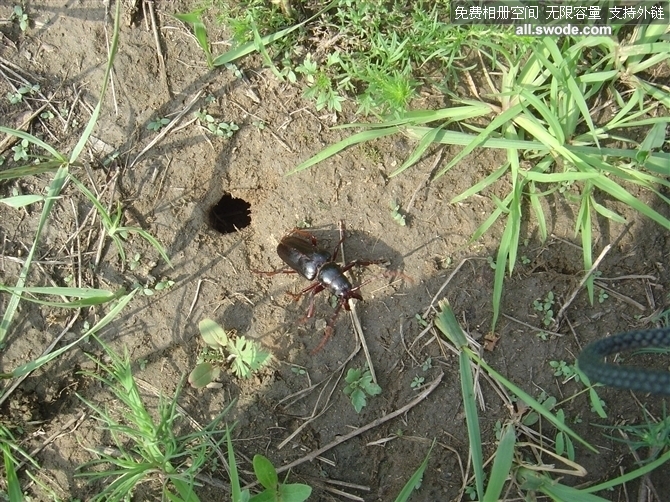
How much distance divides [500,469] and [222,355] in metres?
1.79

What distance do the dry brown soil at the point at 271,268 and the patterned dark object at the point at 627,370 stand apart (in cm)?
112

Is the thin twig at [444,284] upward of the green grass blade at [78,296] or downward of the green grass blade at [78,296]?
downward

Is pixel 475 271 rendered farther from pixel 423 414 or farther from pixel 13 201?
pixel 13 201

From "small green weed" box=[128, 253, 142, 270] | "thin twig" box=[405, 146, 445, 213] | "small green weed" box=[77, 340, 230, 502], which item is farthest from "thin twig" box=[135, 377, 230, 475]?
"thin twig" box=[405, 146, 445, 213]

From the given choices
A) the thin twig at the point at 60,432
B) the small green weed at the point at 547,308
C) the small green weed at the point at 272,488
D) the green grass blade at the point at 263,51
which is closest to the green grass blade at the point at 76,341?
the thin twig at the point at 60,432

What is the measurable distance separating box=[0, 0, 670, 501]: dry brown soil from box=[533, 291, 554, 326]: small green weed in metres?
0.05

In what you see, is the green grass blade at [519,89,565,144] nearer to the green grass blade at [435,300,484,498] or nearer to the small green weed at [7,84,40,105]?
the green grass blade at [435,300,484,498]

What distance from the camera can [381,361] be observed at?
12.0 ft

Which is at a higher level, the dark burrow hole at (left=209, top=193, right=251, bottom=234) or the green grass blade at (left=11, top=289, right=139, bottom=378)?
the dark burrow hole at (left=209, top=193, right=251, bottom=234)

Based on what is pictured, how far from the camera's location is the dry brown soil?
3625mm

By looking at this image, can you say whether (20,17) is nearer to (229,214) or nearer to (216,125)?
(216,125)

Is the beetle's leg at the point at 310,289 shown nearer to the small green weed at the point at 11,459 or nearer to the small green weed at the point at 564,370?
the small green weed at the point at 564,370

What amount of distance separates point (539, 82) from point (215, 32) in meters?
2.18

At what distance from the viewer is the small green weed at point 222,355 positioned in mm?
3561
